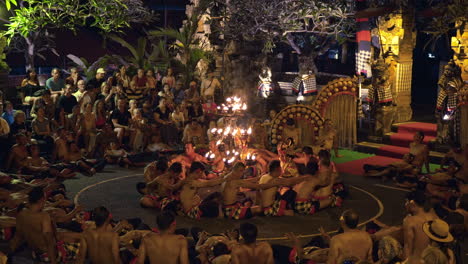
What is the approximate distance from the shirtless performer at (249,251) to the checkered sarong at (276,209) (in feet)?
11.6

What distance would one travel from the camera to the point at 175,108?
16516 mm

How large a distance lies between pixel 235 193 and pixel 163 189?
122 centimetres

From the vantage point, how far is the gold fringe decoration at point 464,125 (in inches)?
566

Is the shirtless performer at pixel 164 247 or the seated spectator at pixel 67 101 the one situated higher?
the seated spectator at pixel 67 101

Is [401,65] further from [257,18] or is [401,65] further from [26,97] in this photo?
[26,97]

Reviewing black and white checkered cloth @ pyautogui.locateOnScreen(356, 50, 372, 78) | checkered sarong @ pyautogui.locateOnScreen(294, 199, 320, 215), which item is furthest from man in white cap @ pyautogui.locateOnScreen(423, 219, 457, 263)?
black and white checkered cloth @ pyautogui.locateOnScreen(356, 50, 372, 78)

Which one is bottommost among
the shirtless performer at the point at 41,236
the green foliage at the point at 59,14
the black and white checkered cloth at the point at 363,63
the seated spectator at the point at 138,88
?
the shirtless performer at the point at 41,236

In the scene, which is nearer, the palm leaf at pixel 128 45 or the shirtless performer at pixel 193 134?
the shirtless performer at pixel 193 134

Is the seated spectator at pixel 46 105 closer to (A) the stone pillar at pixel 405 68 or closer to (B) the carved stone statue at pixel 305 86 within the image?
(B) the carved stone statue at pixel 305 86

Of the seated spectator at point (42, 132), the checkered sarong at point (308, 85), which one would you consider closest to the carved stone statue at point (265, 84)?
the checkered sarong at point (308, 85)

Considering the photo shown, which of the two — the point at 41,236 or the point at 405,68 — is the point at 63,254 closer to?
the point at 41,236

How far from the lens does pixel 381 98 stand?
16.2m

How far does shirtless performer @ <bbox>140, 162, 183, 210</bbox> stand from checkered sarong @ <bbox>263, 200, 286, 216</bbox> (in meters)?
1.44

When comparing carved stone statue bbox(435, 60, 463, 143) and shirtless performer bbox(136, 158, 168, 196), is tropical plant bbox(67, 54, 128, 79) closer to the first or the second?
shirtless performer bbox(136, 158, 168, 196)
